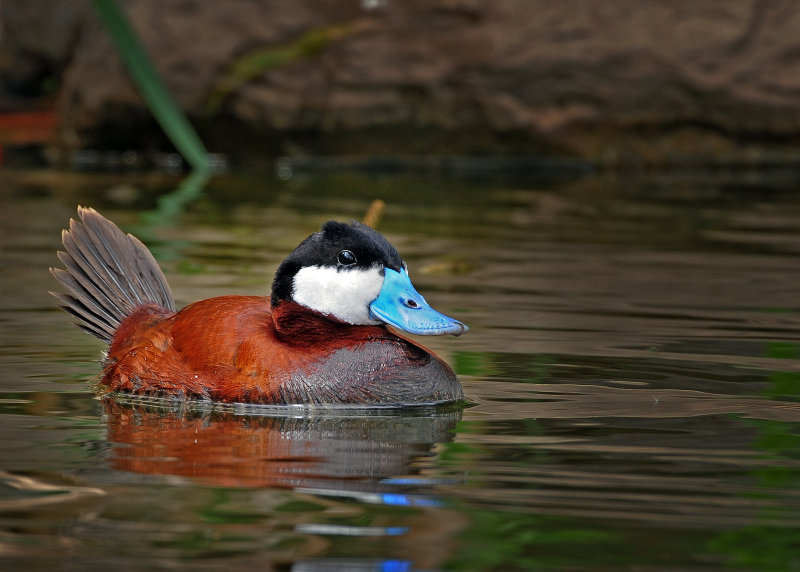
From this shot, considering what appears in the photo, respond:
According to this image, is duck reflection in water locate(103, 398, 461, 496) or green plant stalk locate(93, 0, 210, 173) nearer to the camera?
duck reflection in water locate(103, 398, 461, 496)

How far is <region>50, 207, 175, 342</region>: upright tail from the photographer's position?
541cm

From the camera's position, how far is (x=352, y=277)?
15.3 ft

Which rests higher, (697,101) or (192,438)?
(697,101)

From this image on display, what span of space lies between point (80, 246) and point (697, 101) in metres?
9.97

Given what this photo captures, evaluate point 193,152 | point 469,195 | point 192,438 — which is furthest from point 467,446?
point 469,195

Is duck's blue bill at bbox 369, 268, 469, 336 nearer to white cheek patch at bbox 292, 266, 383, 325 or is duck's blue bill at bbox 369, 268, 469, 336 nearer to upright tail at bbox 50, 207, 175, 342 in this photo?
white cheek patch at bbox 292, 266, 383, 325

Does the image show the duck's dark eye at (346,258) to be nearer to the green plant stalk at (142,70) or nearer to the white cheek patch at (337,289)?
the white cheek patch at (337,289)

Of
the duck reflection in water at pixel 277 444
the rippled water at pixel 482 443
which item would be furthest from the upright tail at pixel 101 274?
the duck reflection in water at pixel 277 444

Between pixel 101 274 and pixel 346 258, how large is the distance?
1.22 meters

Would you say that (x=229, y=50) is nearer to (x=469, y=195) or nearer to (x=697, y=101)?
(x=469, y=195)

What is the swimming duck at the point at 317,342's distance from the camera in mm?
4668

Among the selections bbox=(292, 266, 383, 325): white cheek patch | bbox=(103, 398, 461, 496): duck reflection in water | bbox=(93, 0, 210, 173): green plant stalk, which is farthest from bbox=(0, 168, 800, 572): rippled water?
bbox=(93, 0, 210, 173): green plant stalk

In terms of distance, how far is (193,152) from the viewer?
20.1ft

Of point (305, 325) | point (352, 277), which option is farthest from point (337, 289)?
point (305, 325)
